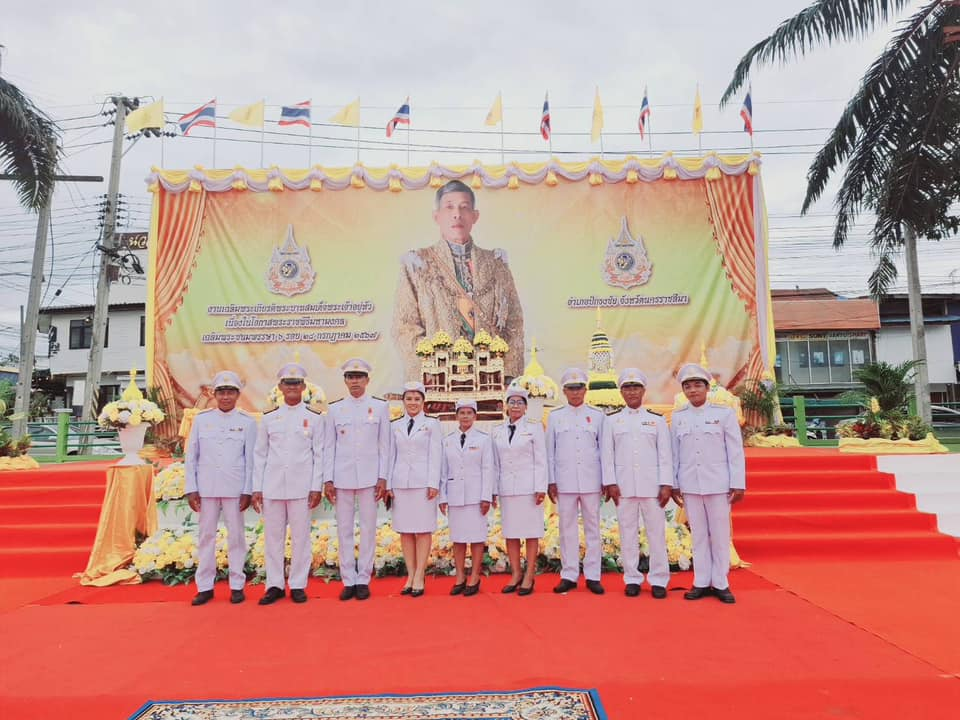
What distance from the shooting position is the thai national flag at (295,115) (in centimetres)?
973

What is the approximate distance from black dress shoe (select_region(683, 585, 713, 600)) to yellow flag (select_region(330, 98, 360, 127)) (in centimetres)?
831

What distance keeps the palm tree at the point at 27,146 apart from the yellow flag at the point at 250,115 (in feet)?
7.79

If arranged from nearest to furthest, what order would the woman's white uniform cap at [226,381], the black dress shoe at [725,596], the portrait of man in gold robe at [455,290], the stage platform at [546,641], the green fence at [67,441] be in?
the stage platform at [546,641]
the black dress shoe at [725,596]
the woman's white uniform cap at [226,381]
the green fence at [67,441]
the portrait of man in gold robe at [455,290]

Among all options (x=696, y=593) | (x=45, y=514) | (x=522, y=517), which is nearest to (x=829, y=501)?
(x=696, y=593)

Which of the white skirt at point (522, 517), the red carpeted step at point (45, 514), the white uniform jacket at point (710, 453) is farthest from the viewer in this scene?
the red carpeted step at point (45, 514)

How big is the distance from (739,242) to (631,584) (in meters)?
7.13

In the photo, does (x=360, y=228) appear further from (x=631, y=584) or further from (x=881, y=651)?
(x=881, y=651)

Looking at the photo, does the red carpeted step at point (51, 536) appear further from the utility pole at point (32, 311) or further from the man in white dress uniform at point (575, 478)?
the utility pole at point (32, 311)

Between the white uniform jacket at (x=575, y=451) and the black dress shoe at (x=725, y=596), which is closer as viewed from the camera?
the black dress shoe at (x=725, y=596)

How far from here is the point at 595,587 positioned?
4047 millimetres

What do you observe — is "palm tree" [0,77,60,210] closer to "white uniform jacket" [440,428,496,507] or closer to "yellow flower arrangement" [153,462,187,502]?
"yellow flower arrangement" [153,462,187,502]

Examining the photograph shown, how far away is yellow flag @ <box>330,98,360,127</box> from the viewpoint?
9703 mm

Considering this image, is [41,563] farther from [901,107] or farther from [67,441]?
[901,107]

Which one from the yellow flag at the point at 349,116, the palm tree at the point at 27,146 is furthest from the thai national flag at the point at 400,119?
the palm tree at the point at 27,146
